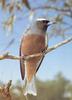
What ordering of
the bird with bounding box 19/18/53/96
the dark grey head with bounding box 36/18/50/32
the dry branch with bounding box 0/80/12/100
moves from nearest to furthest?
the dry branch with bounding box 0/80/12/100 → the bird with bounding box 19/18/53/96 → the dark grey head with bounding box 36/18/50/32

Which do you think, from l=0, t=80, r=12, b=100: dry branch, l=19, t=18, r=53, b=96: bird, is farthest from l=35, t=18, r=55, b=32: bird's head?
l=0, t=80, r=12, b=100: dry branch

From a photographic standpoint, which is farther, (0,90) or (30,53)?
(30,53)

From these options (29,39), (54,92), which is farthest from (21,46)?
(54,92)

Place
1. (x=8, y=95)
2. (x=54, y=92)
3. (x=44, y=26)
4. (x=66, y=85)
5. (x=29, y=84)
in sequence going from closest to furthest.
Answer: (x=8, y=95), (x=29, y=84), (x=44, y=26), (x=66, y=85), (x=54, y=92)

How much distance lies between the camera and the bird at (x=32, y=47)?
4.91ft

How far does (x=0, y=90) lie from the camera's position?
1.23 meters

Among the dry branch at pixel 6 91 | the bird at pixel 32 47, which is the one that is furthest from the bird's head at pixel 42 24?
the dry branch at pixel 6 91

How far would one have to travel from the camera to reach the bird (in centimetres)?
150

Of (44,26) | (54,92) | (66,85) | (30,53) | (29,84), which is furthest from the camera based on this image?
(54,92)

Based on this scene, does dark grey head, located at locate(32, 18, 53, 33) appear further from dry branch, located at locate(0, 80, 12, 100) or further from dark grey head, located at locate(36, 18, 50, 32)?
dry branch, located at locate(0, 80, 12, 100)

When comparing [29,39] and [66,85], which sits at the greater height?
[29,39]

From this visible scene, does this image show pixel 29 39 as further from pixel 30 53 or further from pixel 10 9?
pixel 10 9

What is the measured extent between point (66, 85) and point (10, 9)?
13.5 metres

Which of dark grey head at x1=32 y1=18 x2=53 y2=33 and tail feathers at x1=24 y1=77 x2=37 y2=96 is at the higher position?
dark grey head at x1=32 y1=18 x2=53 y2=33
